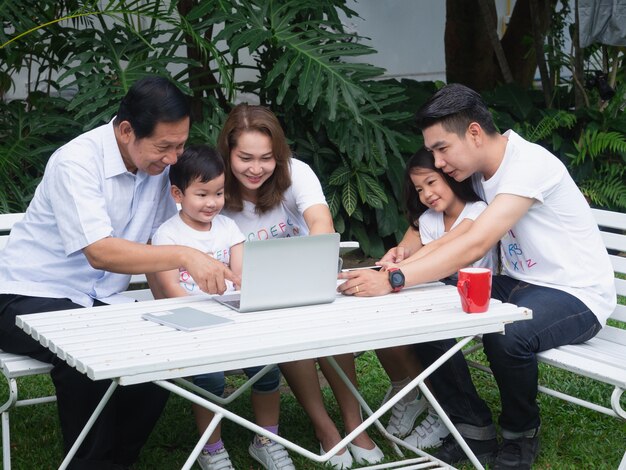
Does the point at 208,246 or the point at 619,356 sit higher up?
the point at 208,246

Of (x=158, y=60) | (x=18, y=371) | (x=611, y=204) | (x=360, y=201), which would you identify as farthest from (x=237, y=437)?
(x=611, y=204)

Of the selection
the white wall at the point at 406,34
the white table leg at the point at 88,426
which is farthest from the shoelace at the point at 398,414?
the white wall at the point at 406,34

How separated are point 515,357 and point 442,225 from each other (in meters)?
0.74

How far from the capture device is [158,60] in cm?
618

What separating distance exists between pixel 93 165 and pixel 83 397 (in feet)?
2.71

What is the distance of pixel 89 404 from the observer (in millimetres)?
3385

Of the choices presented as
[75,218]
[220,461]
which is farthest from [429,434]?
[75,218]

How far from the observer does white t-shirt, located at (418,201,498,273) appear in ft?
13.3

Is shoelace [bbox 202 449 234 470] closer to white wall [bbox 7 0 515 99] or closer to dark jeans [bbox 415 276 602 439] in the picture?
dark jeans [bbox 415 276 602 439]

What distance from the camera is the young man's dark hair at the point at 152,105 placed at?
358 centimetres

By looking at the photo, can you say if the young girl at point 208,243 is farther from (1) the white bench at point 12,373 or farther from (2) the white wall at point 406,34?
(2) the white wall at point 406,34

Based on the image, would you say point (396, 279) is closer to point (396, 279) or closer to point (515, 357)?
point (396, 279)

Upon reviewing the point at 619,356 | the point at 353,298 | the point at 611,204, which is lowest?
the point at 611,204

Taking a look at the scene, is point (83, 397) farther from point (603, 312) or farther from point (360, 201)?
point (360, 201)
